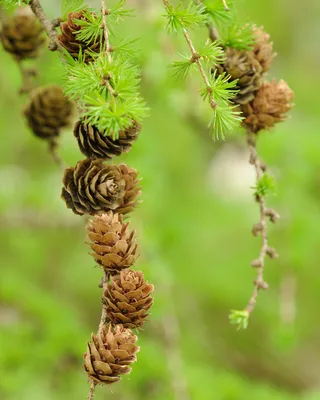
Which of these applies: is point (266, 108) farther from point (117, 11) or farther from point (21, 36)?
point (21, 36)

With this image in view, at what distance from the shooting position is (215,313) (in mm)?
3484

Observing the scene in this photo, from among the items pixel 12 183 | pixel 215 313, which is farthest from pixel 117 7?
pixel 215 313

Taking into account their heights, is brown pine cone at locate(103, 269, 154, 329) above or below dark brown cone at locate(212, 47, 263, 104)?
below

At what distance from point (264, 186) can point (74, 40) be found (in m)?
0.30

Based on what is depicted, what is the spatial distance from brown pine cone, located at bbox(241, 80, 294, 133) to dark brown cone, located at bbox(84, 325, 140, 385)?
0.35 m

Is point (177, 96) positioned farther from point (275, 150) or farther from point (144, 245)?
point (144, 245)

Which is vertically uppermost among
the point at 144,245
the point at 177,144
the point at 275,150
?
the point at 177,144

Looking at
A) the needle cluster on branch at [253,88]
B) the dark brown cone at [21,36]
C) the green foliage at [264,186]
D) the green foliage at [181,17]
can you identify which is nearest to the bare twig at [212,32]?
the needle cluster on branch at [253,88]

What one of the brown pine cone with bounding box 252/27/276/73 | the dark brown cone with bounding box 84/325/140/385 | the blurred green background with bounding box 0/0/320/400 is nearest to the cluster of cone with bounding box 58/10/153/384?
the dark brown cone with bounding box 84/325/140/385

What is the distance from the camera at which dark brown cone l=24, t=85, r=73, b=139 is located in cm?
98

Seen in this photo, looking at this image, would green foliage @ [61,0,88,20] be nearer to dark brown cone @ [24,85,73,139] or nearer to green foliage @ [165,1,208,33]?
green foliage @ [165,1,208,33]

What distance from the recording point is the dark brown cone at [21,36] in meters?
0.99

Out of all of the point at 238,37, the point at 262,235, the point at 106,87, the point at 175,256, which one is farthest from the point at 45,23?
the point at 175,256

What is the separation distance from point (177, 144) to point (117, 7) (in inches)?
104
